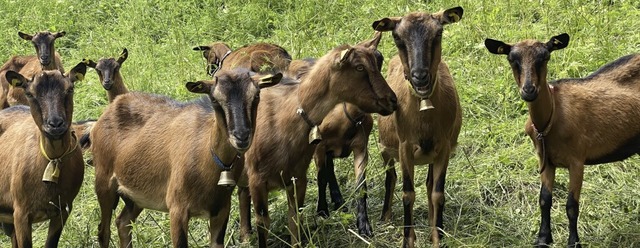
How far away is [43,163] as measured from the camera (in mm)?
8609

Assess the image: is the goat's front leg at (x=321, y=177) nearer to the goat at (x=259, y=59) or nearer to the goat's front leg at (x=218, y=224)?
the goat at (x=259, y=59)

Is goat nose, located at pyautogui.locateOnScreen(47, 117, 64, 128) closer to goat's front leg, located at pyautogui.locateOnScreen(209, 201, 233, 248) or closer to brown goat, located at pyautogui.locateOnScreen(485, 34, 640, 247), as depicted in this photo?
goat's front leg, located at pyautogui.locateOnScreen(209, 201, 233, 248)

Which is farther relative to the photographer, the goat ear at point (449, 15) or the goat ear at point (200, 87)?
the goat ear at point (449, 15)

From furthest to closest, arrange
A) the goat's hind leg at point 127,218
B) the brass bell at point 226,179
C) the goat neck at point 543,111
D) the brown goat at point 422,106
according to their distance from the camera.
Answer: the goat's hind leg at point 127,218, the goat neck at point 543,111, the brown goat at point 422,106, the brass bell at point 226,179

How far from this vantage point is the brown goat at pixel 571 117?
331 inches

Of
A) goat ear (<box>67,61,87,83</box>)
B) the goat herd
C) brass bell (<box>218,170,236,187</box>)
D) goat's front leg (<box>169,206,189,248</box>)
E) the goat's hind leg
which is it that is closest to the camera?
brass bell (<box>218,170,236,187</box>)

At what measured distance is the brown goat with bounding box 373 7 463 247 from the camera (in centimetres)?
832

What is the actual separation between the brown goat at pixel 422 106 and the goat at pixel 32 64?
711cm

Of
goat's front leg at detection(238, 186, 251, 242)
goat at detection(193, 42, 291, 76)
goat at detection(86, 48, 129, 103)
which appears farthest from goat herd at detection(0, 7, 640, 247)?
goat at detection(86, 48, 129, 103)

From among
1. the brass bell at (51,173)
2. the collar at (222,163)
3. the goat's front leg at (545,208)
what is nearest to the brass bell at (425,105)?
the goat's front leg at (545,208)

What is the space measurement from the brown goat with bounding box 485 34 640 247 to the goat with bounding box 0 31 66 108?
8031 mm

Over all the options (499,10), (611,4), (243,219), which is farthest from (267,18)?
(243,219)

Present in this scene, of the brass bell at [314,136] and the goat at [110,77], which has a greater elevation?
the brass bell at [314,136]

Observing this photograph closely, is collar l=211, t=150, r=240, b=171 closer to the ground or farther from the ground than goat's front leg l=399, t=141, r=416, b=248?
farther from the ground
